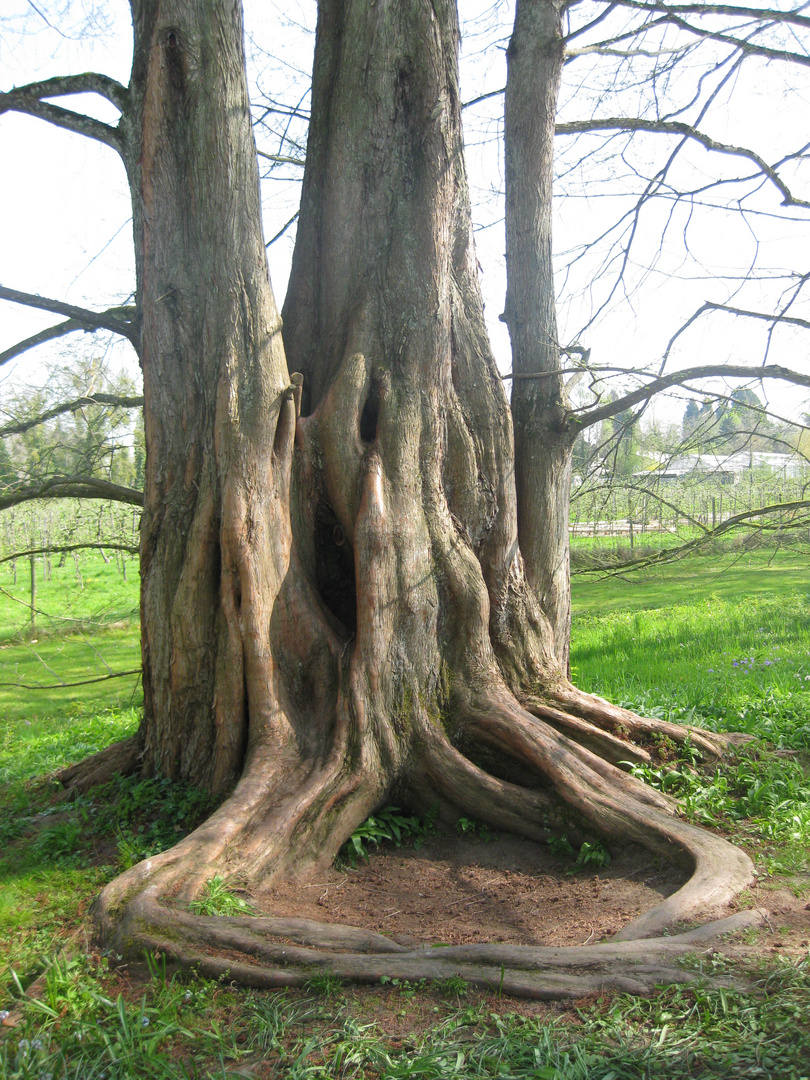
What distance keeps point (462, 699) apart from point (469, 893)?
112 centimetres

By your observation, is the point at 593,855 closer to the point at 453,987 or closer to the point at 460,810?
→ the point at 460,810

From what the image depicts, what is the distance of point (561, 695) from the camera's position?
4621mm

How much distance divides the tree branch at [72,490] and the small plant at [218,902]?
2.76 m

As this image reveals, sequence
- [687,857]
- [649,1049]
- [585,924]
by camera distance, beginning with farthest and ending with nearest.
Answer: [687,857]
[585,924]
[649,1049]

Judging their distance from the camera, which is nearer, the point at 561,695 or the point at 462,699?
the point at 462,699

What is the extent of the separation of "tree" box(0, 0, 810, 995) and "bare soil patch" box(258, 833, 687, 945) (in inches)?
5.8

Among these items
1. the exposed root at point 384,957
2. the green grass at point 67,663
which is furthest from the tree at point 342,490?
the green grass at point 67,663

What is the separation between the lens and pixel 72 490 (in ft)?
16.7

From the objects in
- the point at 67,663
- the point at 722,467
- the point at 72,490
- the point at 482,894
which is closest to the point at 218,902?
the point at 482,894

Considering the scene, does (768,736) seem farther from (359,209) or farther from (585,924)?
(359,209)

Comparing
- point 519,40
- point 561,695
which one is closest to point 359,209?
point 519,40

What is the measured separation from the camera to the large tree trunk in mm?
3977

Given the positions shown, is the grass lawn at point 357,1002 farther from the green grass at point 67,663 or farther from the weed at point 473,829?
the green grass at point 67,663

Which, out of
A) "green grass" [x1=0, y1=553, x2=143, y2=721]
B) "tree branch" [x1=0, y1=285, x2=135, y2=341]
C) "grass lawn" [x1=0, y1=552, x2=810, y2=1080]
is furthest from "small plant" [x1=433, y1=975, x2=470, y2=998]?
"green grass" [x1=0, y1=553, x2=143, y2=721]
